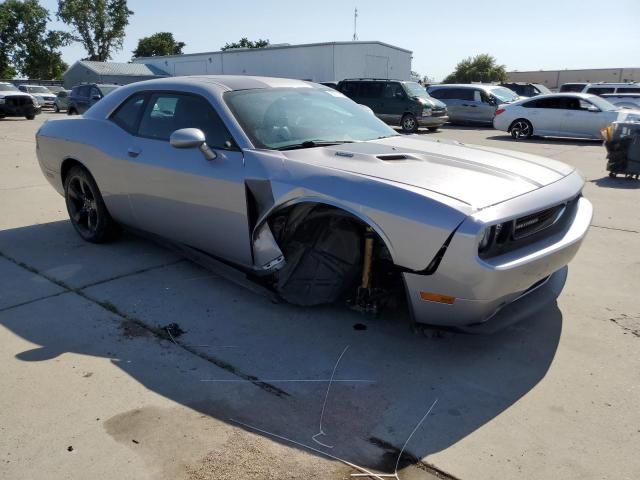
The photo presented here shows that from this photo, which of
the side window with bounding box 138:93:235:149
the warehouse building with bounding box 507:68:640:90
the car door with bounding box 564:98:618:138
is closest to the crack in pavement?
the side window with bounding box 138:93:235:149

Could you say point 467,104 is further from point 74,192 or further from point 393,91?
point 74,192

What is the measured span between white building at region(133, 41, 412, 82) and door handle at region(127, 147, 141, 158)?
34497 millimetres

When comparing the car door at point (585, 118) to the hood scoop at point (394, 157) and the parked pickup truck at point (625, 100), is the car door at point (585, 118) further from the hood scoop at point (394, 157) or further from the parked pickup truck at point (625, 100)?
the hood scoop at point (394, 157)

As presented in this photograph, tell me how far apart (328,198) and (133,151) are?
6.72 ft

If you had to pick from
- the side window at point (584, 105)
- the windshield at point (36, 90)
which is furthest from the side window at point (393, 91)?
the windshield at point (36, 90)

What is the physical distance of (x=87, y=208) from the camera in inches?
204

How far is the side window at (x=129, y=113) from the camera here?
4555 mm

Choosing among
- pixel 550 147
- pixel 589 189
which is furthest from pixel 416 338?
pixel 550 147

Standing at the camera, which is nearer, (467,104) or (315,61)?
(467,104)

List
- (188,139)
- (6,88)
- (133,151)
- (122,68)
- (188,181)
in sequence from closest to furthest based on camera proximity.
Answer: (188,139)
(188,181)
(133,151)
(6,88)
(122,68)

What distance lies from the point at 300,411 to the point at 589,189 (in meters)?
7.10

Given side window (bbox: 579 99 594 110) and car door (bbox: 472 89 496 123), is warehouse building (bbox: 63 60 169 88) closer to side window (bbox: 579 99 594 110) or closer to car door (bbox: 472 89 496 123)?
car door (bbox: 472 89 496 123)

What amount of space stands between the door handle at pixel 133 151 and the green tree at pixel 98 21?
243ft

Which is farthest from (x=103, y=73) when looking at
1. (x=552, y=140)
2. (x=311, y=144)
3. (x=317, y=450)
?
(x=317, y=450)
